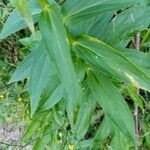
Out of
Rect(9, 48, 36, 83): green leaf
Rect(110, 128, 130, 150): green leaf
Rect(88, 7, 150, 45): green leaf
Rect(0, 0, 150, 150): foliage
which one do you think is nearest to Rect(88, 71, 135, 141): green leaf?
Rect(0, 0, 150, 150): foliage

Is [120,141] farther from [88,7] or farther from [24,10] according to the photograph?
[24,10]

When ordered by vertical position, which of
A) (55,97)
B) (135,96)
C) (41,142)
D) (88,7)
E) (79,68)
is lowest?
(41,142)

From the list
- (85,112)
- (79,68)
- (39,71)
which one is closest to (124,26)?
(79,68)

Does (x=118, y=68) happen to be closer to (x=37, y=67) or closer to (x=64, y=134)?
(x=37, y=67)

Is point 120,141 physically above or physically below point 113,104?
below

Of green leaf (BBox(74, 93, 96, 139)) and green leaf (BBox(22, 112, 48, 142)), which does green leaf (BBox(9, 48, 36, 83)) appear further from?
green leaf (BBox(22, 112, 48, 142))

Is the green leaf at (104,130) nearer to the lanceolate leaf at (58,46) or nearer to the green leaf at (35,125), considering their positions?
the green leaf at (35,125)

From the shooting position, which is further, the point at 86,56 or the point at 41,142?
the point at 41,142
